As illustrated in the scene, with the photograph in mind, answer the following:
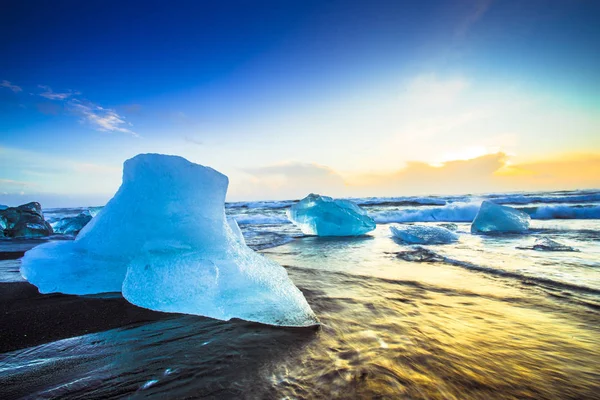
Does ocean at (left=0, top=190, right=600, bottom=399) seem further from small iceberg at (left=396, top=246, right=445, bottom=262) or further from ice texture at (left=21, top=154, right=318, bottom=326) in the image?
small iceberg at (left=396, top=246, right=445, bottom=262)

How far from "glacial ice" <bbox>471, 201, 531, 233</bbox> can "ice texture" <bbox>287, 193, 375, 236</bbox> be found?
120 inches

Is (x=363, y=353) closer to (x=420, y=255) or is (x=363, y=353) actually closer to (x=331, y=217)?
(x=420, y=255)

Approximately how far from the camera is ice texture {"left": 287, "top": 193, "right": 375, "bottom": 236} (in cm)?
756

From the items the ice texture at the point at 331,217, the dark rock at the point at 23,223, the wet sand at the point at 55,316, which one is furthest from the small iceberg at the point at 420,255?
the dark rock at the point at 23,223

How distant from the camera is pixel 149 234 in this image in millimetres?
2475

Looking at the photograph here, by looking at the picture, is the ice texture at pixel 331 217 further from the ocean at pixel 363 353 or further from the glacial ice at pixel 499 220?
the ocean at pixel 363 353

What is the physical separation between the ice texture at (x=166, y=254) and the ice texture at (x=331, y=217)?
529 cm

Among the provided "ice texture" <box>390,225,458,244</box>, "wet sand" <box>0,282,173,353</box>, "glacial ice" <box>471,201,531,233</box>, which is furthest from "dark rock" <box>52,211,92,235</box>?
"glacial ice" <box>471,201,531,233</box>

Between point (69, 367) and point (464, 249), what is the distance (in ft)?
17.9

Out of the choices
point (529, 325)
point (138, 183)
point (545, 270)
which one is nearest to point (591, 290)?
point (545, 270)

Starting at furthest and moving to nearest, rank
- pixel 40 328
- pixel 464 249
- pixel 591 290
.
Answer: pixel 464 249 < pixel 591 290 < pixel 40 328

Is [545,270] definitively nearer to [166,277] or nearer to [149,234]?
[166,277]

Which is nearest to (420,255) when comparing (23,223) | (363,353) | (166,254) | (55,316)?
(363,353)

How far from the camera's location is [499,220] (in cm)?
753
